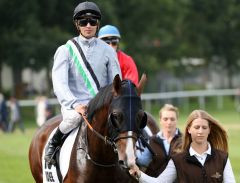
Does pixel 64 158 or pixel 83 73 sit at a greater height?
pixel 83 73

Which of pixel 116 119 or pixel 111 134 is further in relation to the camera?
pixel 111 134

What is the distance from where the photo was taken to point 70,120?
23.4 feet

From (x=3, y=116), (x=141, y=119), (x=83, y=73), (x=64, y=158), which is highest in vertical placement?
(x=83, y=73)

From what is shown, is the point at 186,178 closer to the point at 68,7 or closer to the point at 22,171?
the point at 22,171

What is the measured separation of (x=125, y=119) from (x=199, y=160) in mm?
727

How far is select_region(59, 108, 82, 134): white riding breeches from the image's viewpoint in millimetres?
7102

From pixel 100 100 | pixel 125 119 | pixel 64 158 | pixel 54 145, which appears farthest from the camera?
pixel 54 145

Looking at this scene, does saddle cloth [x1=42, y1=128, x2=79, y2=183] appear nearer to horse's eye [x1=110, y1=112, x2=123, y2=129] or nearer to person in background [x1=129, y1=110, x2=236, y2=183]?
person in background [x1=129, y1=110, x2=236, y2=183]

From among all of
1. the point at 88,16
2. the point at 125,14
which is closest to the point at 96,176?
the point at 88,16

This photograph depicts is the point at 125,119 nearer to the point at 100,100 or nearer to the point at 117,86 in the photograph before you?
the point at 117,86

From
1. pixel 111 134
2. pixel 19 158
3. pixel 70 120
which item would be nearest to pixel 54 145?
pixel 70 120

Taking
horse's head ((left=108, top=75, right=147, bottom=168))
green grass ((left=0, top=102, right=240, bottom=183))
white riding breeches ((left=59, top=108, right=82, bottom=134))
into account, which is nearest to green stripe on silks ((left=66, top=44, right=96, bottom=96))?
white riding breeches ((left=59, top=108, right=82, bottom=134))

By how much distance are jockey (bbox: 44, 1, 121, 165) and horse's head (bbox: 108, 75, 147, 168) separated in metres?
0.91

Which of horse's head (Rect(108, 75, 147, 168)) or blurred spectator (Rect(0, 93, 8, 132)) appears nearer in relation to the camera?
horse's head (Rect(108, 75, 147, 168))
